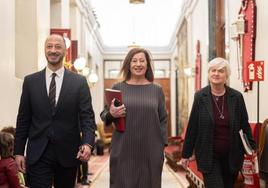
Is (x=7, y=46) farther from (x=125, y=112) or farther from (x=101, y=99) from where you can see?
(x=101, y=99)

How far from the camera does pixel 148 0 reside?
17516mm

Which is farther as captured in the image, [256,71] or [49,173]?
[256,71]

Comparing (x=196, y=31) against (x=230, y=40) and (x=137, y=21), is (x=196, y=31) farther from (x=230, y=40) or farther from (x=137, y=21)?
(x=137, y=21)

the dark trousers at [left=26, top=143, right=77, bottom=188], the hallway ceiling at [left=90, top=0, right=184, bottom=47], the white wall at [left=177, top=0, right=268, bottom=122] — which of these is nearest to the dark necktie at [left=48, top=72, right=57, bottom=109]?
the dark trousers at [left=26, top=143, right=77, bottom=188]

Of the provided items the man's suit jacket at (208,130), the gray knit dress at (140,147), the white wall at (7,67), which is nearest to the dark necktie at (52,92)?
the gray knit dress at (140,147)

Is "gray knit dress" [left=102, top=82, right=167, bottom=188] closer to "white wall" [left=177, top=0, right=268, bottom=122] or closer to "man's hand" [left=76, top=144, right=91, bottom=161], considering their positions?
"man's hand" [left=76, top=144, right=91, bottom=161]

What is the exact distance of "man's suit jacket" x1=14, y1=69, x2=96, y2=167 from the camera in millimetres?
3965

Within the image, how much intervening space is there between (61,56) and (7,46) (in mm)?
3103

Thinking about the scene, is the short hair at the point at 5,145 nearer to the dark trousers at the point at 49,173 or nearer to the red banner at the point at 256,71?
the dark trousers at the point at 49,173

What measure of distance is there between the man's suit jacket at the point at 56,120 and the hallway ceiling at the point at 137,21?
13871 millimetres

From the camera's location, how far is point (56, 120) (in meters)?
3.98

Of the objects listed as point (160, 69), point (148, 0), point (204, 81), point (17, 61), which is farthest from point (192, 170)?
point (160, 69)

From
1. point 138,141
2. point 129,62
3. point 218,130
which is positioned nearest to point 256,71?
point 218,130

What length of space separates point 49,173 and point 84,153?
12.5 inches
